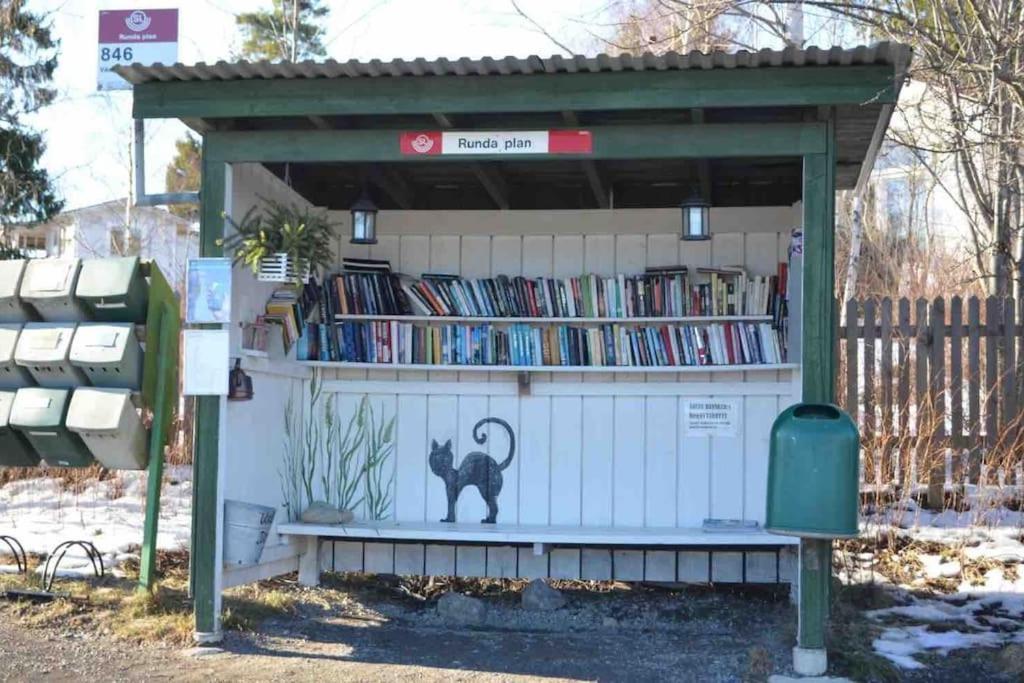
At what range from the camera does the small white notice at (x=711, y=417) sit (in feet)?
24.8

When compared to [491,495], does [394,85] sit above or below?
above

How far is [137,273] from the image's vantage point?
684 cm

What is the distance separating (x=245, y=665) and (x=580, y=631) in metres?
2.15

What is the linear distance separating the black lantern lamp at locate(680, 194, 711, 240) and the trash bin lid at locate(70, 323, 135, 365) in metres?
3.44

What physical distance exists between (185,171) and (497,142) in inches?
821

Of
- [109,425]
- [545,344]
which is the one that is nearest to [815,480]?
[545,344]

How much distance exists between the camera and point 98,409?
22.0 ft

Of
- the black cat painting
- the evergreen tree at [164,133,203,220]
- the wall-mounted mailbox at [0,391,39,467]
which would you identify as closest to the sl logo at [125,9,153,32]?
the wall-mounted mailbox at [0,391,39,467]

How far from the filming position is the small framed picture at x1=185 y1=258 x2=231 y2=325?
6336mm

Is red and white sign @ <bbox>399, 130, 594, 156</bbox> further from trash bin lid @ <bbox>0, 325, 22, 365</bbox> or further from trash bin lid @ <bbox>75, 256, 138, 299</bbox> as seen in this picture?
trash bin lid @ <bbox>0, 325, 22, 365</bbox>

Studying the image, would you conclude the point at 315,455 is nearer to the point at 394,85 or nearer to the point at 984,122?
the point at 394,85

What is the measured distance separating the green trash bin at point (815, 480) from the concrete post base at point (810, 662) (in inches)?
24.8

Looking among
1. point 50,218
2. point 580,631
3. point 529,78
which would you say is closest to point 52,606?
point 580,631

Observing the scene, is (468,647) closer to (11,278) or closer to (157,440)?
(157,440)
